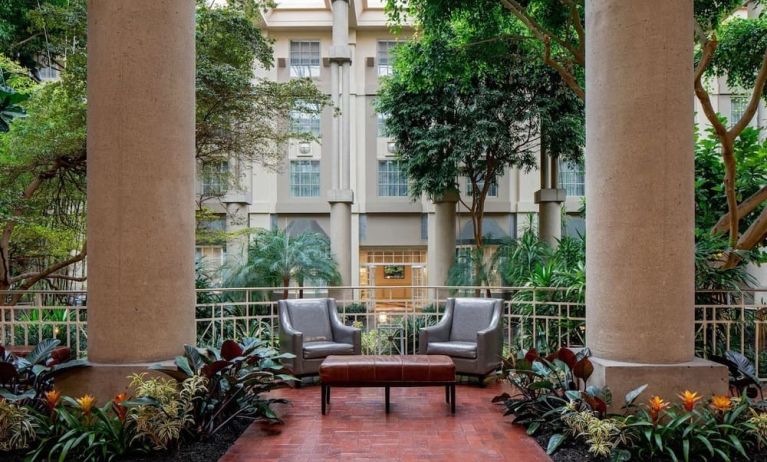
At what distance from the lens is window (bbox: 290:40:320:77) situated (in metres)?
17.5

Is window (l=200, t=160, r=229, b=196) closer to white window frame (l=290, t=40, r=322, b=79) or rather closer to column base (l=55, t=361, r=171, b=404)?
white window frame (l=290, t=40, r=322, b=79)

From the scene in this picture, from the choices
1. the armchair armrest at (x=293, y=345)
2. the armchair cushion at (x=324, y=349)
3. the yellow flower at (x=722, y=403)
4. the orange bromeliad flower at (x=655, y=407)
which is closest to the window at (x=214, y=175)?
the armchair armrest at (x=293, y=345)

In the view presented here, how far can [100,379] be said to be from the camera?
11.0 ft

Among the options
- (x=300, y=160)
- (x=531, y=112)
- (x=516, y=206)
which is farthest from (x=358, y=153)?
(x=531, y=112)

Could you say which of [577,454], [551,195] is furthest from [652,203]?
[551,195]

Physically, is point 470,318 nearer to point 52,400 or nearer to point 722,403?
point 722,403

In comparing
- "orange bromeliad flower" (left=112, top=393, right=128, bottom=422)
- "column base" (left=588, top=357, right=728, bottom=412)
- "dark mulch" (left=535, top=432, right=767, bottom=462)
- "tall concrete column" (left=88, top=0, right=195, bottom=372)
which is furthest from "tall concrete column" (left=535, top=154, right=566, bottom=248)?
"orange bromeliad flower" (left=112, top=393, right=128, bottom=422)

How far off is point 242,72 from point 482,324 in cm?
568

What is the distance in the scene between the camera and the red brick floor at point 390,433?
342cm

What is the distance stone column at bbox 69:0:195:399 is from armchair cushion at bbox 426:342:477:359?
2.82 meters

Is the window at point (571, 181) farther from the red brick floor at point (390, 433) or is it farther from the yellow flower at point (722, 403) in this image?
the yellow flower at point (722, 403)

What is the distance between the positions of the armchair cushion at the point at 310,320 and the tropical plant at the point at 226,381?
4.28ft

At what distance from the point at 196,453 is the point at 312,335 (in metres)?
2.42

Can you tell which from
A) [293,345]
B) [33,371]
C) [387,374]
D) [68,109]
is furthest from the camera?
[68,109]
